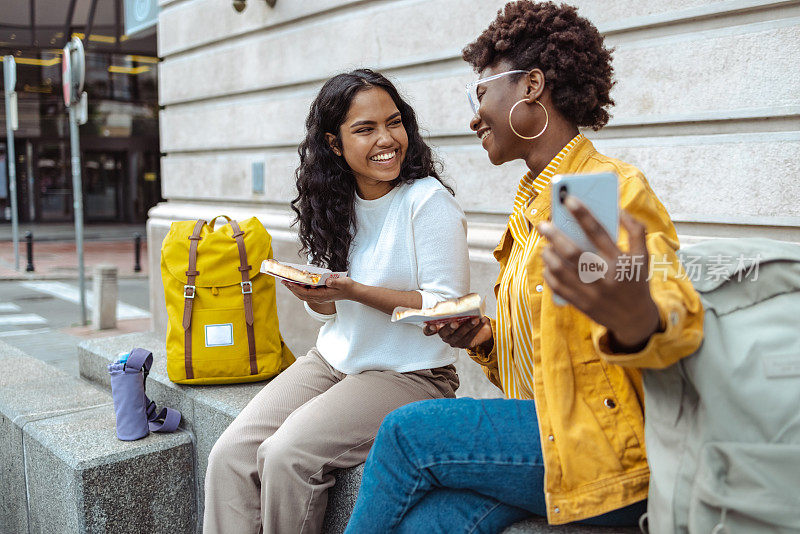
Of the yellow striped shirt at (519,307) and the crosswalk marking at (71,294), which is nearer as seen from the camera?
the yellow striped shirt at (519,307)

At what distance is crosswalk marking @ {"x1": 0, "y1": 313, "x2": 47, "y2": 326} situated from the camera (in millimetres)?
9226

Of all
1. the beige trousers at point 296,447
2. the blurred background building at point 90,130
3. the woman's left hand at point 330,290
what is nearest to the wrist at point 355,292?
the woman's left hand at point 330,290

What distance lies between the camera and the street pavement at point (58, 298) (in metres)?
8.01

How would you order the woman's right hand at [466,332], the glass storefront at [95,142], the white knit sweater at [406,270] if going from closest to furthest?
the woman's right hand at [466,332] < the white knit sweater at [406,270] < the glass storefront at [95,142]

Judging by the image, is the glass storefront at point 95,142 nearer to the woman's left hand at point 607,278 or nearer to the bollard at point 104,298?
the bollard at point 104,298

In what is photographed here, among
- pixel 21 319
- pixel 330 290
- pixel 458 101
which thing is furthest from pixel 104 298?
pixel 330 290

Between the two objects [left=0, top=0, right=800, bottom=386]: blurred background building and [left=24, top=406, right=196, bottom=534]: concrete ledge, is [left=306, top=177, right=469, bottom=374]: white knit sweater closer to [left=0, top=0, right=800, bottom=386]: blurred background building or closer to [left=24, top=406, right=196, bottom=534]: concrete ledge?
[left=24, top=406, right=196, bottom=534]: concrete ledge

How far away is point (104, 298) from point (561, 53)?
25.4 ft

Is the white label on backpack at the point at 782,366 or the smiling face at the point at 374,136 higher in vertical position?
the smiling face at the point at 374,136

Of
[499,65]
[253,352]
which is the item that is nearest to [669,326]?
[499,65]

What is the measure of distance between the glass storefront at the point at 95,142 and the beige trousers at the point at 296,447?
2375cm

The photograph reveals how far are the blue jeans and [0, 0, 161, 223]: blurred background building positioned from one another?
22.4m

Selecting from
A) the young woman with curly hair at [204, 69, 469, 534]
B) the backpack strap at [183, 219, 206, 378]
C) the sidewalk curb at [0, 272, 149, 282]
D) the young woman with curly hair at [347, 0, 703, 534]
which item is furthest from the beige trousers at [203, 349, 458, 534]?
the sidewalk curb at [0, 272, 149, 282]

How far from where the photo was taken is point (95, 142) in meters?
25.4
